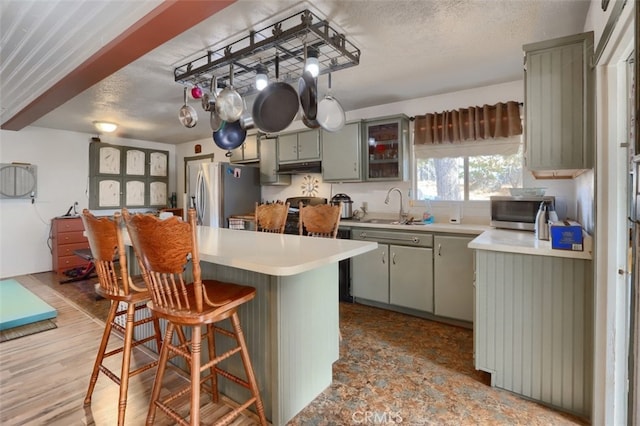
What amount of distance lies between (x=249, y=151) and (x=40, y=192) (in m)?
3.37

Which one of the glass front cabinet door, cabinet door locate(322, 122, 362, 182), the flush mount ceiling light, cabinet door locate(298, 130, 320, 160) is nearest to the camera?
the glass front cabinet door

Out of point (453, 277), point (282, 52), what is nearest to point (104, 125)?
point (282, 52)

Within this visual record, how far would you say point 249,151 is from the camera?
482 cm

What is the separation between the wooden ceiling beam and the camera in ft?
5.23

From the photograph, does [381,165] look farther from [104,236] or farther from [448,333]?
[104,236]

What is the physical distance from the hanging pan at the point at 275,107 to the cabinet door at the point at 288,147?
192 cm

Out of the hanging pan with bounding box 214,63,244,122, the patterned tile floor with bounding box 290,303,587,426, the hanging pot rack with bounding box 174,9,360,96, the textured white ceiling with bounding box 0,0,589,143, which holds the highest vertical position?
the textured white ceiling with bounding box 0,0,589,143

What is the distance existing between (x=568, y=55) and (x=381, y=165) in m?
2.05

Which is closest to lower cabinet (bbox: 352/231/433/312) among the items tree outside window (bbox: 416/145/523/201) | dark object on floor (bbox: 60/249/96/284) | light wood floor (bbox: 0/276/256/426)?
tree outside window (bbox: 416/145/523/201)

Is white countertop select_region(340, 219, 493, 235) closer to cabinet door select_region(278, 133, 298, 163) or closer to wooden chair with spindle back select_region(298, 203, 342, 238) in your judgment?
wooden chair with spindle back select_region(298, 203, 342, 238)

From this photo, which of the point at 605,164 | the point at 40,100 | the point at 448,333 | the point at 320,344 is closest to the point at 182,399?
the point at 320,344

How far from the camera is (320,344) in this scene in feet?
6.05
